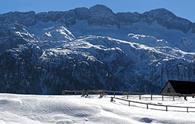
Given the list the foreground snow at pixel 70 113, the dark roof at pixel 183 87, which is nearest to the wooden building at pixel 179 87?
the dark roof at pixel 183 87

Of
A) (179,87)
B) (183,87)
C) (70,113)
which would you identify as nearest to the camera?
(70,113)

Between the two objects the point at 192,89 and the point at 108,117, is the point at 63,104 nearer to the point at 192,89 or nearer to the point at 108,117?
the point at 108,117

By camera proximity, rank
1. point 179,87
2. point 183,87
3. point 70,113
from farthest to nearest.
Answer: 1. point 179,87
2. point 183,87
3. point 70,113

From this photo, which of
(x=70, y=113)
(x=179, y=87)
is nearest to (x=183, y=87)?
(x=179, y=87)

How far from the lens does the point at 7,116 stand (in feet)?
156

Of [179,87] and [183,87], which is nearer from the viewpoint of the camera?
[183,87]

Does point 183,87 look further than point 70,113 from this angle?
Yes

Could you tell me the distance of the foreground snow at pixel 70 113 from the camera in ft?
156

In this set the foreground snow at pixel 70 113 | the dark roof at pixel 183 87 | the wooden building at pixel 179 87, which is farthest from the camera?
the wooden building at pixel 179 87

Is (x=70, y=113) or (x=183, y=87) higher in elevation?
(x=183, y=87)

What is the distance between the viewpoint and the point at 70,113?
50.2 metres

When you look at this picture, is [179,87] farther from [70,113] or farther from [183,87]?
[70,113]

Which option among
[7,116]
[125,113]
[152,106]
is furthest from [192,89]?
[7,116]

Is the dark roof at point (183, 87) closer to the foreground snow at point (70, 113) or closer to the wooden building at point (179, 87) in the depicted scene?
the wooden building at point (179, 87)
